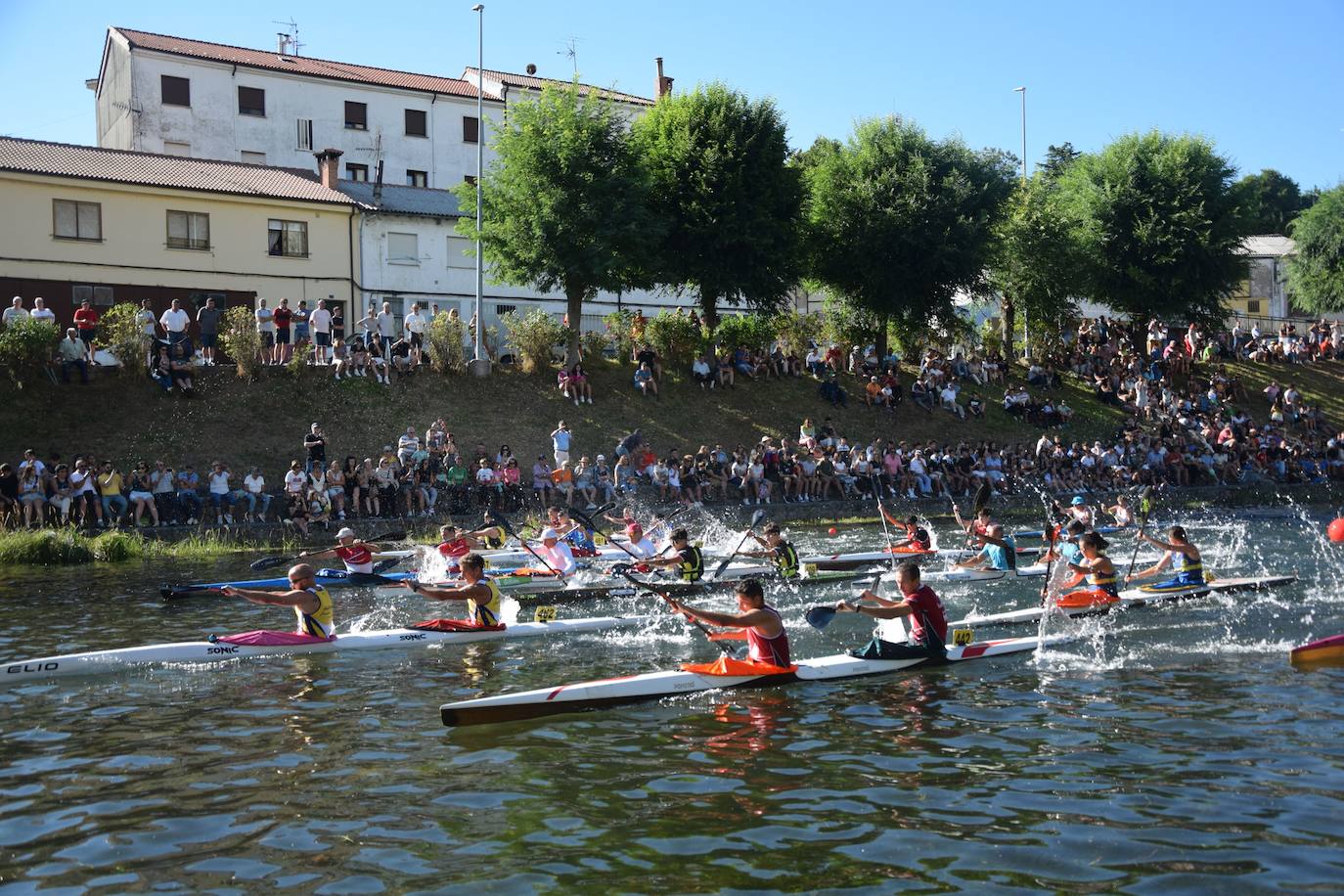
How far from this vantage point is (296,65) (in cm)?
4322

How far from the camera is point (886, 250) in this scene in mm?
37125

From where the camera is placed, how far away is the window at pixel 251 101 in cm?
4172

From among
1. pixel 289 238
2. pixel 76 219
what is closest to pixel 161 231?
pixel 76 219

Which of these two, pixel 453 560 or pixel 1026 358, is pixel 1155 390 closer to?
pixel 1026 358

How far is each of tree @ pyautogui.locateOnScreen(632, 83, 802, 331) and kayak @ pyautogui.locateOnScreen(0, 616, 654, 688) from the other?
1975 centimetres

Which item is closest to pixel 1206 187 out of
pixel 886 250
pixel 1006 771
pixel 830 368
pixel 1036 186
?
pixel 1036 186

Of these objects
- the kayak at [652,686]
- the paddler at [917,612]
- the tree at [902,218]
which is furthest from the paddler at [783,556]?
the tree at [902,218]

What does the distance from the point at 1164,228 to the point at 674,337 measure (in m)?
19.4

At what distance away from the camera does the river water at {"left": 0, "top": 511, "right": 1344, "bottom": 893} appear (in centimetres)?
707

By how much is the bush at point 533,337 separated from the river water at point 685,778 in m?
18.8

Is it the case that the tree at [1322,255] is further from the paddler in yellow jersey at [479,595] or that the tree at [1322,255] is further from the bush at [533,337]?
the paddler in yellow jersey at [479,595]

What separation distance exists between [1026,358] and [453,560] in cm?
2796

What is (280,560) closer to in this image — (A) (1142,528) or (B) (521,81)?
(A) (1142,528)

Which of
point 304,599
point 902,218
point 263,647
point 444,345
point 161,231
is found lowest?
point 263,647
